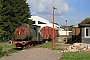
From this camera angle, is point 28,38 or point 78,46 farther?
point 28,38

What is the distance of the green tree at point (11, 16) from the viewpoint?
46566mm

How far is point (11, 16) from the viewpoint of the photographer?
48500mm

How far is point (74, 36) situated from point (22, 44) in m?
19.4

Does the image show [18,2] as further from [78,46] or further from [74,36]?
[78,46]

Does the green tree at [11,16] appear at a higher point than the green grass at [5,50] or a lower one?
higher

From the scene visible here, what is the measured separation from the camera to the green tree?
46.6 m

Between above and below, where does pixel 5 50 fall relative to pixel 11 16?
below

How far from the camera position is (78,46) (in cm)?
2527

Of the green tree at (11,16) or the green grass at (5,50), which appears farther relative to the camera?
the green tree at (11,16)

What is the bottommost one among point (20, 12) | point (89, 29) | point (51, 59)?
point (51, 59)

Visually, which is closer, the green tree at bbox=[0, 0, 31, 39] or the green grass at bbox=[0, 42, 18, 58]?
the green grass at bbox=[0, 42, 18, 58]

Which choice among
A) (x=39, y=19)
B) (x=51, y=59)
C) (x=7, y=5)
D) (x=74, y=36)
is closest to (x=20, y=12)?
(x=7, y=5)

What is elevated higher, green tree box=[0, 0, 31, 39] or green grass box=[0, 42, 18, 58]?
green tree box=[0, 0, 31, 39]

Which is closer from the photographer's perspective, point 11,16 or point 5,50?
point 5,50
